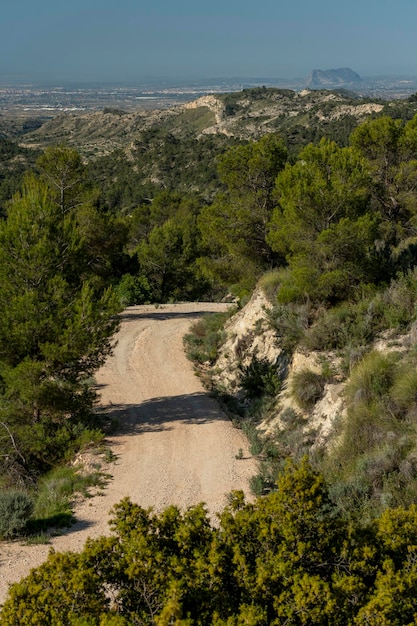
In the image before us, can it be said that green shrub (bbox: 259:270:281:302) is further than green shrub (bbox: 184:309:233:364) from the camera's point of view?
No

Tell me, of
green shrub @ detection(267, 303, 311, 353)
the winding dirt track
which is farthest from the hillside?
green shrub @ detection(267, 303, 311, 353)

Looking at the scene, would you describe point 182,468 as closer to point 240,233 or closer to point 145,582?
point 145,582

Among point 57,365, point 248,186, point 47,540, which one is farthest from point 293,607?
point 248,186

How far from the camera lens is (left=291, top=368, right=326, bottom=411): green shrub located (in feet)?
44.0

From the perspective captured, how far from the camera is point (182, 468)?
12.7 metres

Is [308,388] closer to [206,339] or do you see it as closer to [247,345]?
[247,345]

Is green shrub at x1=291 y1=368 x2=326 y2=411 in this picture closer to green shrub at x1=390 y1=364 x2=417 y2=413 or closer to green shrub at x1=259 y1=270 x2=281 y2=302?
green shrub at x1=390 y1=364 x2=417 y2=413

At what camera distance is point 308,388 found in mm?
13484

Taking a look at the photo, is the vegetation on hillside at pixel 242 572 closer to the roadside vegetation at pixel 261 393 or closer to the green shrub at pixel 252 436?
the roadside vegetation at pixel 261 393

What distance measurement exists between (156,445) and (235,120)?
11487 cm

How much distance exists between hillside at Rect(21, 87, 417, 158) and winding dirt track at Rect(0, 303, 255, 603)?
60002 mm

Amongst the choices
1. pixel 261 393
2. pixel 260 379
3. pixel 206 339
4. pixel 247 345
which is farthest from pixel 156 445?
pixel 206 339

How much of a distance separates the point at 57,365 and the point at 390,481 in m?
8.16

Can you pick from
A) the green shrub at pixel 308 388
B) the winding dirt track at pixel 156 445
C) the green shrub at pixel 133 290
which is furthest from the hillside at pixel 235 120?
the green shrub at pixel 308 388
